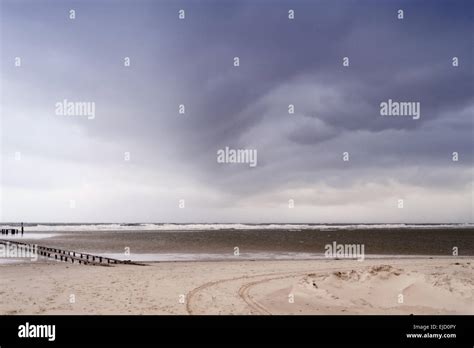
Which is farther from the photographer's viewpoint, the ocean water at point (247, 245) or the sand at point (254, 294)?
the ocean water at point (247, 245)

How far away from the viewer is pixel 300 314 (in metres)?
12.4

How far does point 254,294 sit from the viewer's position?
15.6 metres

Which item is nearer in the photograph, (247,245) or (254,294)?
(254,294)

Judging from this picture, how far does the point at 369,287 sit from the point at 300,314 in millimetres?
4384

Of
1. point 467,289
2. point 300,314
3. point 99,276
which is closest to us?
point 300,314

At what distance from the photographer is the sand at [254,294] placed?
1302 cm

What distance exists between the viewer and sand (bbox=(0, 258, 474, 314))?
1302 centimetres

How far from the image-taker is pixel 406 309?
42.1 feet

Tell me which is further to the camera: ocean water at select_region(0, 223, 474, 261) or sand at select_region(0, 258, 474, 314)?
ocean water at select_region(0, 223, 474, 261)
